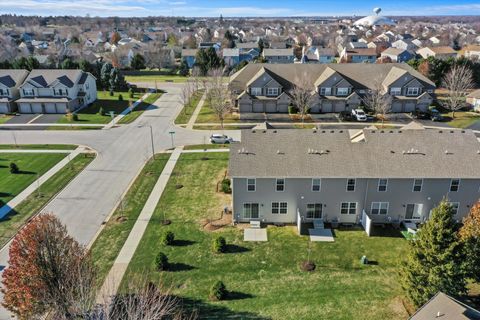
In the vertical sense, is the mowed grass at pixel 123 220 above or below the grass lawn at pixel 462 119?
below

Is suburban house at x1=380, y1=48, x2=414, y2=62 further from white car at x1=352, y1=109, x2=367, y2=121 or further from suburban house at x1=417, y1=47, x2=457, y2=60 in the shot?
white car at x1=352, y1=109, x2=367, y2=121

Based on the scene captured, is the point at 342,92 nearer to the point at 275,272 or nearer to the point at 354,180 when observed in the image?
the point at 354,180

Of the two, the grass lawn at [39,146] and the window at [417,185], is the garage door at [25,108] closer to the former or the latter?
the grass lawn at [39,146]

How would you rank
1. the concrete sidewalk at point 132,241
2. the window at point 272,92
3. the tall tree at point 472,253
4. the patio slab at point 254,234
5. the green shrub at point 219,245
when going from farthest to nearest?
the window at point 272,92, the patio slab at point 254,234, the green shrub at point 219,245, the concrete sidewalk at point 132,241, the tall tree at point 472,253

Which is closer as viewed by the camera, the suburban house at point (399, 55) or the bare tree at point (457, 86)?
the bare tree at point (457, 86)

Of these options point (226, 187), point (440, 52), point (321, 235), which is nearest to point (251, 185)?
point (226, 187)

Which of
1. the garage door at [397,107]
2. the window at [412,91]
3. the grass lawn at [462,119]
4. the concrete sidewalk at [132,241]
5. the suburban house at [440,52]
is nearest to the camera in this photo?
the concrete sidewalk at [132,241]

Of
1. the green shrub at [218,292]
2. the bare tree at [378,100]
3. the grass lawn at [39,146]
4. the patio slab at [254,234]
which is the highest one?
the bare tree at [378,100]

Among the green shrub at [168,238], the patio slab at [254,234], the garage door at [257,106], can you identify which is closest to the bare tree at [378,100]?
the garage door at [257,106]

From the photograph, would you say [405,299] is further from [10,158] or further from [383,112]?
[10,158]
